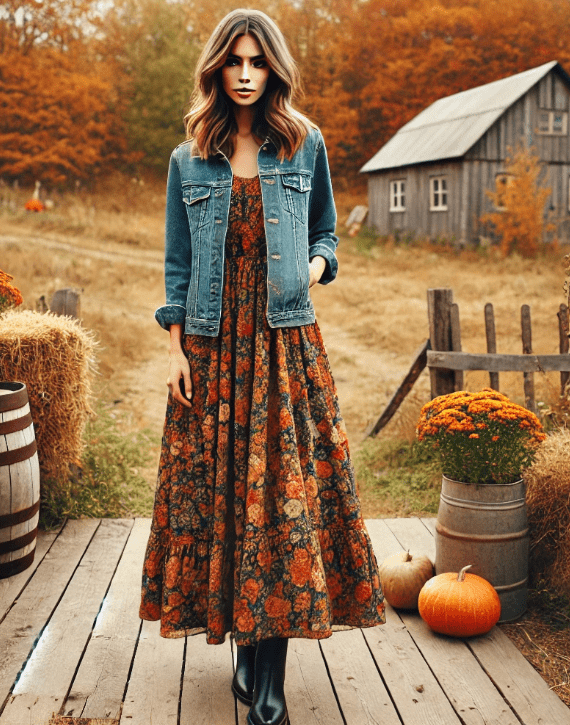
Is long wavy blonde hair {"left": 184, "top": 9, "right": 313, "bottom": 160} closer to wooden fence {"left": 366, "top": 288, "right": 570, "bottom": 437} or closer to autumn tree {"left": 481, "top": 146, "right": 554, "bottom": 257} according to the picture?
wooden fence {"left": 366, "top": 288, "right": 570, "bottom": 437}

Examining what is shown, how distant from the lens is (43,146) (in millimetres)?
21391

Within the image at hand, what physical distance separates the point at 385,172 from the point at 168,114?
871 cm

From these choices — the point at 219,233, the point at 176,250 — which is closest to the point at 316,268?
the point at 219,233

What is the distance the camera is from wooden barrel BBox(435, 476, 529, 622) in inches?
121

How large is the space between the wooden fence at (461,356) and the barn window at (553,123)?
15108 mm

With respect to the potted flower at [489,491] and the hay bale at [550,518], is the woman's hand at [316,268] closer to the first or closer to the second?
the potted flower at [489,491]

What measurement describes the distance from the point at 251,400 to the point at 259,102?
965 mm

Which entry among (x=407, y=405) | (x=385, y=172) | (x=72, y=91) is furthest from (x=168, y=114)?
(x=407, y=405)

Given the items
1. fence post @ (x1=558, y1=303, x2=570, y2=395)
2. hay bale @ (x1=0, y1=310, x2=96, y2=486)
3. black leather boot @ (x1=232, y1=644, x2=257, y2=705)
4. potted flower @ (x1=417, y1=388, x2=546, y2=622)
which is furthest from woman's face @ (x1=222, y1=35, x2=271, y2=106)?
fence post @ (x1=558, y1=303, x2=570, y2=395)

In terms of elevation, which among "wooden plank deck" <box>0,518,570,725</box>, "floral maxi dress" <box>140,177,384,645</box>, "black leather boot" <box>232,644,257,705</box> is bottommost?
"wooden plank deck" <box>0,518,570,725</box>

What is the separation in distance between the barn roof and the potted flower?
15.2 metres

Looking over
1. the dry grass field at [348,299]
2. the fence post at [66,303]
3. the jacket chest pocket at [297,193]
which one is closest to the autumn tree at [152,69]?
the dry grass field at [348,299]

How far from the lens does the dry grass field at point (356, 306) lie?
6332 millimetres

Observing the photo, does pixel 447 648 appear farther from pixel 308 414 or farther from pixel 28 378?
pixel 28 378
